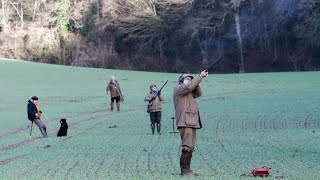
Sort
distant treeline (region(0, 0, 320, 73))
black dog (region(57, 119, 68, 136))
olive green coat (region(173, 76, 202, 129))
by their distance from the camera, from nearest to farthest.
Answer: olive green coat (region(173, 76, 202, 129)), black dog (region(57, 119, 68, 136)), distant treeline (region(0, 0, 320, 73))

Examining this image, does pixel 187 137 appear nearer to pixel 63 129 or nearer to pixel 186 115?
pixel 186 115

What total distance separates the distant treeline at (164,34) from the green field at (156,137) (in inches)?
825

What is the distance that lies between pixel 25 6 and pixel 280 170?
71497mm

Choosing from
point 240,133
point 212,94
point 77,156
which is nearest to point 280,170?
point 77,156

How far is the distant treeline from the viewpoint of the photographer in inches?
2650

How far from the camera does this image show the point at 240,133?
67.1 feet

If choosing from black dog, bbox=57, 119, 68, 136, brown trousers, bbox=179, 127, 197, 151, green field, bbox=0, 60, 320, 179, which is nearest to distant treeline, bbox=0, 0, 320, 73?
green field, bbox=0, 60, 320, 179

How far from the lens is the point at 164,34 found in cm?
7194

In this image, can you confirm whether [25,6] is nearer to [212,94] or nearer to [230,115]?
[212,94]

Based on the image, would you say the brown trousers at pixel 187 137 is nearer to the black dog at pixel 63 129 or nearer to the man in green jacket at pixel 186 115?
the man in green jacket at pixel 186 115

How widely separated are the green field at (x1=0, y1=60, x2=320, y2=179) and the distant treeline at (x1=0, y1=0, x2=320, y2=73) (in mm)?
20963

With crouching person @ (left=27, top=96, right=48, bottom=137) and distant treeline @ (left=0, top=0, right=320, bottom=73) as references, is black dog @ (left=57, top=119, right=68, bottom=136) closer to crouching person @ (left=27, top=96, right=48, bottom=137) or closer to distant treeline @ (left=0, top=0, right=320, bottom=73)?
crouching person @ (left=27, top=96, right=48, bottom=137)

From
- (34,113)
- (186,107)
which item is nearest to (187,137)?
(186,107)

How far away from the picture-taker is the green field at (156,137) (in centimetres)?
1291
